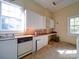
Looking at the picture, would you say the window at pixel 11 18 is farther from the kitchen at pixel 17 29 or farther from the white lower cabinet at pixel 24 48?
the white lower cabinet at pixel 24 48

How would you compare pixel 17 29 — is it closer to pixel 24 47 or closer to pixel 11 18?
pixel 11 18

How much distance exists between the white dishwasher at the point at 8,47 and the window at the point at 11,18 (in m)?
0.75

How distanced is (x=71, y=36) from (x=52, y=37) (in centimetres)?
172

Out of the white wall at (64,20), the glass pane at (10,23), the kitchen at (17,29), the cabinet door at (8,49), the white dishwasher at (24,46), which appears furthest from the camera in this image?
the white wall at (64,20)

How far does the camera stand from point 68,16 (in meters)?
7.46

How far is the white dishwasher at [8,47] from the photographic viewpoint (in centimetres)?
287

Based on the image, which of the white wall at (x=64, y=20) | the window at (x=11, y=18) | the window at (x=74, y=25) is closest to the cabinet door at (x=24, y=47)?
the window at (x=11, y=18)

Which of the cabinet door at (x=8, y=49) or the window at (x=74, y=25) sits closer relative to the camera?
the cabinet door at (x=8, y=49)

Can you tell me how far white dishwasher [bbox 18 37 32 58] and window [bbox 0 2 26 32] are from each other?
69 cm

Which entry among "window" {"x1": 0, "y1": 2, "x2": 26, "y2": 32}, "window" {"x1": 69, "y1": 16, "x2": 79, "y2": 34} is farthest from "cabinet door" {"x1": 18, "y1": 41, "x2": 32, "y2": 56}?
"window" {"x1": 69, "y1": 16, "x2": 79, "y2": 34}

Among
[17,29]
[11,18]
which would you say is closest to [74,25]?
[17,29]

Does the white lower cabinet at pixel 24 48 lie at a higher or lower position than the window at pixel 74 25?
lower

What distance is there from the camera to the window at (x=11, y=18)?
3.71 metres

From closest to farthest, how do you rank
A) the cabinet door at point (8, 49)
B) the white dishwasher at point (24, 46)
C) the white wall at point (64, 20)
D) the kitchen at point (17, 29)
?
the cabinet door at point (8, 49)
the kitchen at point (17, 29)
the white dishwasher at point (24, 46)
the white wall at point (64, 20)
